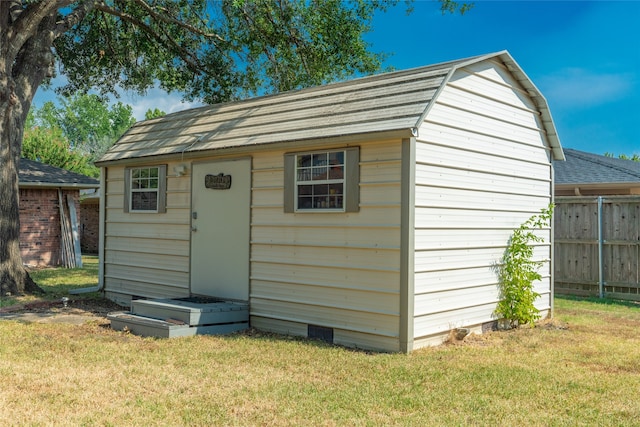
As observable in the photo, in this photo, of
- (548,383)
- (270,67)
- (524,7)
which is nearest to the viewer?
(548,383)

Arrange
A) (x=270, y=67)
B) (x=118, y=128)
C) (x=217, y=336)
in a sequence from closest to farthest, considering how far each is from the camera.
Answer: (x=217, y=336)
(x=270, y=67)
(x=118, y=128)

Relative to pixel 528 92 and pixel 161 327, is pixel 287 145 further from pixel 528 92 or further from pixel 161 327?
pixel 528 92

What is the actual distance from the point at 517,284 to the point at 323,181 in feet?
10.3

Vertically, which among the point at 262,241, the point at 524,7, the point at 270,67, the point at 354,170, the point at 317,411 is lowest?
the point at 317,411

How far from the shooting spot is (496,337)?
7.68 meters

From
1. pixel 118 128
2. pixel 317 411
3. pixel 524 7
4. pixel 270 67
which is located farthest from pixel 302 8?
pixel 118 128

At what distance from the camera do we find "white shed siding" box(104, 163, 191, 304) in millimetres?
9312

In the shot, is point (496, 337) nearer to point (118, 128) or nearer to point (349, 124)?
point (349, 124)

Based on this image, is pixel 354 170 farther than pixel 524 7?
No

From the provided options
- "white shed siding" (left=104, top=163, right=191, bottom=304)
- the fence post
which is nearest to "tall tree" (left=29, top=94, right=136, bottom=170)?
"white shed siding" (left=104, top=163, right=191, bottom=304)

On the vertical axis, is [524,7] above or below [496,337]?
above

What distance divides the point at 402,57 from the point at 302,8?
5.18 m

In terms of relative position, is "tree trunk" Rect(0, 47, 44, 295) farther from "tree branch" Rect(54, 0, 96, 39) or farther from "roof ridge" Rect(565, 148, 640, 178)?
"roof ridge" Rect(565, 148, 640, 178)

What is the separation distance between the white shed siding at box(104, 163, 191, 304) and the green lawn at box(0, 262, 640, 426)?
6.08 ft
